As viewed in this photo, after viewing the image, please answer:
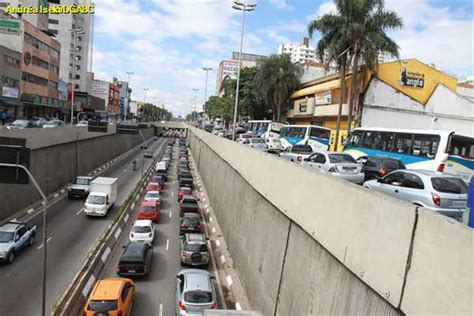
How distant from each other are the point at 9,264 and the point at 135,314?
339 inches

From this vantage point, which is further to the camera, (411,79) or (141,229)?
(411,79)

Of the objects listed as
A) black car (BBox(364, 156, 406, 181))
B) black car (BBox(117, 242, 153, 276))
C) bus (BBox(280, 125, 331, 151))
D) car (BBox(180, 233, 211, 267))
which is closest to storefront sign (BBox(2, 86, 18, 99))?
bus (BBox(280, 125, 331, 151))

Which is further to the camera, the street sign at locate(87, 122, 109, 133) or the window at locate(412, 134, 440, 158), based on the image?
the street sign at locate(87, 122, 109, 133)

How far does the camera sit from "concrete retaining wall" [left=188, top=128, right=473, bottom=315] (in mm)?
6629

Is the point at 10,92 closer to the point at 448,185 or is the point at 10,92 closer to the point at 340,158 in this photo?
the point at 340,158

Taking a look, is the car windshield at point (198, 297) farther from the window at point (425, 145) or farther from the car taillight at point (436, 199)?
the window at point (425, 145)

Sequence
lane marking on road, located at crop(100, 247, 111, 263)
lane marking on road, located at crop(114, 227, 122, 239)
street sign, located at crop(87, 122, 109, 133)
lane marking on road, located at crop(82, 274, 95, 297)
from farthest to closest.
A: street sign, located at crop(87, 122, 109, 133) → lane marking on road, located at crop(114, 227, 122, 239) → lane marking on road, located at crop(100, 247, 111, 263) → lane marking on road, located at crop(82, 274, 95, 297)

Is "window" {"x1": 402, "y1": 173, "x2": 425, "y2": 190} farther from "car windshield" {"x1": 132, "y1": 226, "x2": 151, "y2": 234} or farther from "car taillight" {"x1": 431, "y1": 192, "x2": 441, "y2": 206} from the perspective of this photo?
"car windshield" {"x1": 132, "y1": 226, "x2": 151, "y2": 234}

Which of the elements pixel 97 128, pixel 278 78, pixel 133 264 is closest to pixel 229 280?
pixel 133 264

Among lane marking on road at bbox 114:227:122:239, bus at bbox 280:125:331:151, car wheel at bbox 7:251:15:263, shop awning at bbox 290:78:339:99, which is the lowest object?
lane marking on road at bbox 114:227:122:239

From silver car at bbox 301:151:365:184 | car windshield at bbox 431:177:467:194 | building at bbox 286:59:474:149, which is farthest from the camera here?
building at bbox 286:59:474:149

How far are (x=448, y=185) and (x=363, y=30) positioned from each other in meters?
30.0

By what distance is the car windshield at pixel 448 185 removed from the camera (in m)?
12.4

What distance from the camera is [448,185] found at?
12562mm
